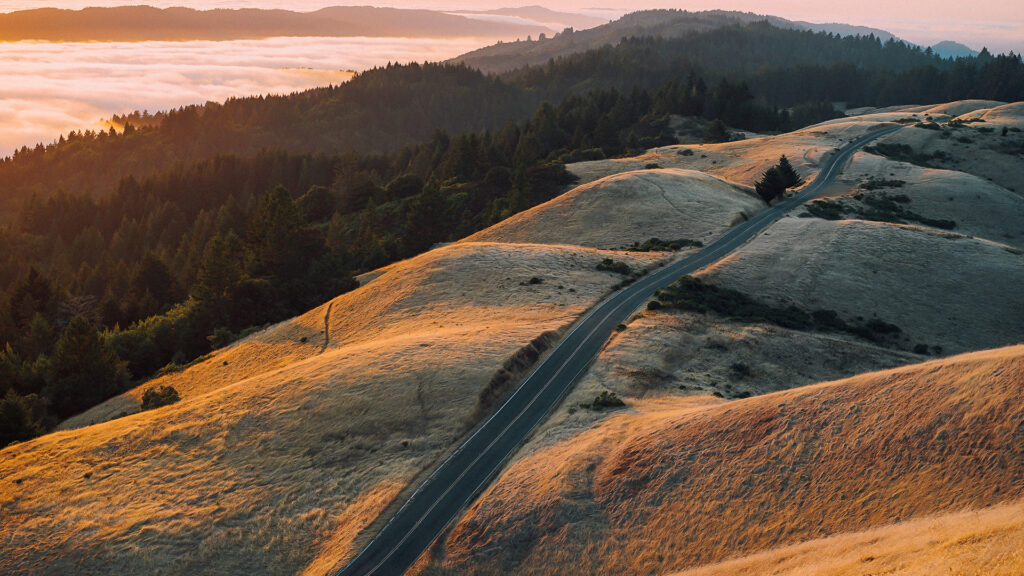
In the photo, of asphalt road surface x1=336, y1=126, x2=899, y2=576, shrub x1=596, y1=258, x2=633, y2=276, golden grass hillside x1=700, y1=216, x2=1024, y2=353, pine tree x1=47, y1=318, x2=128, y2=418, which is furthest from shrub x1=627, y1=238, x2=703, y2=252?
pine tree x1=47, y1=318, x2=128, y2=418

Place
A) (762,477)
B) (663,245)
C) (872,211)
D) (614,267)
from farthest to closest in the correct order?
1. (872,211)
2. (663,245)
3. (614,267)
4. (762,477)

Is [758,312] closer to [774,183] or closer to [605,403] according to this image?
[605,403]

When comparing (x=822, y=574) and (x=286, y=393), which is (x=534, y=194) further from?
(x=822, y=574)

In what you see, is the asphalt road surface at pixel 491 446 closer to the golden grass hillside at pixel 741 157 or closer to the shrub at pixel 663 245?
the shrub at pixel 663 245

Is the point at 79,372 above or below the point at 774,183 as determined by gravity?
below

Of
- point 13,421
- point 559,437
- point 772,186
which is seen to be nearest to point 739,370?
point 559,437

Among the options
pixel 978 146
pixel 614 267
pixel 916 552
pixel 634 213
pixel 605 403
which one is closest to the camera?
pixel 916 552
